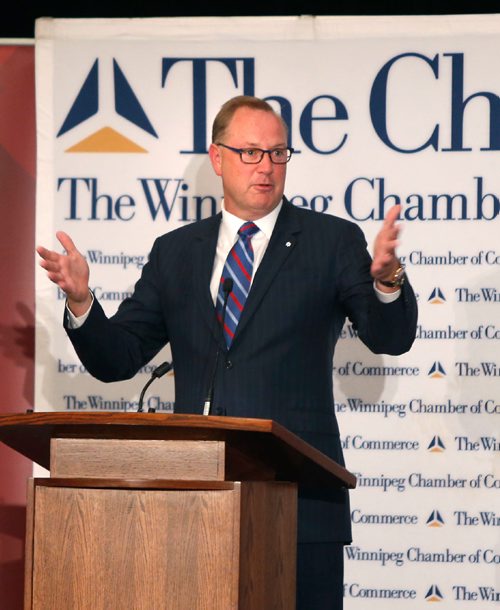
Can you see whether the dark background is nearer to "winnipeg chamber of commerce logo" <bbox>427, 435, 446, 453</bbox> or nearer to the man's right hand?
"winnipeg chamber of commerce logo" <bbox>427, 435, 446, 453</bbox>

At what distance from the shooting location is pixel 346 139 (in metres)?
4.56

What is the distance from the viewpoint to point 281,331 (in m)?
3.15

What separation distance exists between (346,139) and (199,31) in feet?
2.53

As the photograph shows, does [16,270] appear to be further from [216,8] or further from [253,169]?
[253,169]

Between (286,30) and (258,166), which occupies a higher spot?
(286,30)

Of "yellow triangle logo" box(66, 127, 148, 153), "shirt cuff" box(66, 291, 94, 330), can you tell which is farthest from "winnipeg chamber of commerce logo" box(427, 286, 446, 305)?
"shirt cuff" box(66, 291, 94, 330)

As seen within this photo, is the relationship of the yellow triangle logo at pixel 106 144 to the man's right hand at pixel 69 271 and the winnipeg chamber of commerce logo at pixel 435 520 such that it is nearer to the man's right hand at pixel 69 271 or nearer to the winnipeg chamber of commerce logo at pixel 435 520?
the man's right hand at pixel 69 271

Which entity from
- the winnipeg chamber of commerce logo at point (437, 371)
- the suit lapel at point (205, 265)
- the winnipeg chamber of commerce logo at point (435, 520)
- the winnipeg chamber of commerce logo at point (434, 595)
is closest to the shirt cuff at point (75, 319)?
the suit lapel at point (205, 265)

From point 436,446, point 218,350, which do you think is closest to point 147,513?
point 218,350

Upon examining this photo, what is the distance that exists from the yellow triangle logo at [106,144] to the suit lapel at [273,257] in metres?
1.39

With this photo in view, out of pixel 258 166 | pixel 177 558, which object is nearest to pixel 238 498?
pixel 177 558

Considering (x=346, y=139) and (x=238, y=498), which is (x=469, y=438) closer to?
(x=346, y=139)

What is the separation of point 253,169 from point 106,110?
4.72 ft

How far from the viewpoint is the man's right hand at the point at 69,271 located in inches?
113
